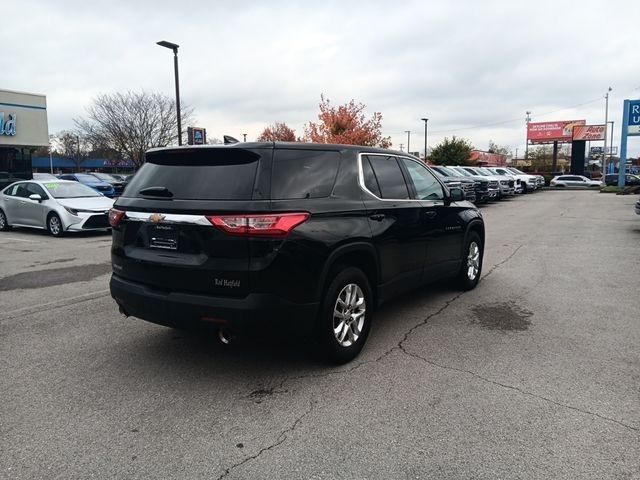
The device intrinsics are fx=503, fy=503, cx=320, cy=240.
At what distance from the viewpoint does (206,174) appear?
12.3ft

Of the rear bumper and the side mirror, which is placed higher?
the side mirror

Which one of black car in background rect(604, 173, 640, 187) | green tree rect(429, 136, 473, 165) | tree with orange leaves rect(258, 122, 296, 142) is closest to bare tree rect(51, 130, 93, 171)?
tree with orange leaves rect(258, 122, 296, 142)

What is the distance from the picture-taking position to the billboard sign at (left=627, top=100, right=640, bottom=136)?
105 feet

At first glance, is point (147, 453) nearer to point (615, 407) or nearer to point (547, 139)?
point (615, 407)

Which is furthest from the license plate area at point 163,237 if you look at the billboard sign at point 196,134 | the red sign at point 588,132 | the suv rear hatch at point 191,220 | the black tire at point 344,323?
the red sign at point 588,132

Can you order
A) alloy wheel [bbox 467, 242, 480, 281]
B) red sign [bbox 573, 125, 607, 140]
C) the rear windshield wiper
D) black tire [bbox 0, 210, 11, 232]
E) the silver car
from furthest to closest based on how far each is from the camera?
red sign [bbox 573, 125, 607, 140] < black tire [bbox 0, 210, 11, 232] < the silver car < alloy wheel [bbox 467, 242, 480, 281] < the rear windshield wiper

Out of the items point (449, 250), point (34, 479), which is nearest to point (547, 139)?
point (449, 250)

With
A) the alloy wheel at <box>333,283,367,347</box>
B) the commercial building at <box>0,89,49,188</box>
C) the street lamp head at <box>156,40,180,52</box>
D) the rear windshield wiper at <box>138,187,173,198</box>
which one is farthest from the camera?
the commercial building at <box>0,89,49,188</box>

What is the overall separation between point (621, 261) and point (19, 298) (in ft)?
31.0

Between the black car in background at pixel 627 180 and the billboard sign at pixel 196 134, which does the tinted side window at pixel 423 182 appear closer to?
the billboard sign at pixel 196 134

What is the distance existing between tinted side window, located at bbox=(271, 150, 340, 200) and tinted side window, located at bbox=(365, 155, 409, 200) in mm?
650

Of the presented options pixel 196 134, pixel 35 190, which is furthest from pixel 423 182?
pixel 196 134

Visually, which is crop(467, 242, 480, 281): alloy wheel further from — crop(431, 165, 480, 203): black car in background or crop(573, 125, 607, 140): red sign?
crop(573, 125, 607, 140): red sign

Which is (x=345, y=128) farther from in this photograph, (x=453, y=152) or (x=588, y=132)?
(x=588, y=132)
